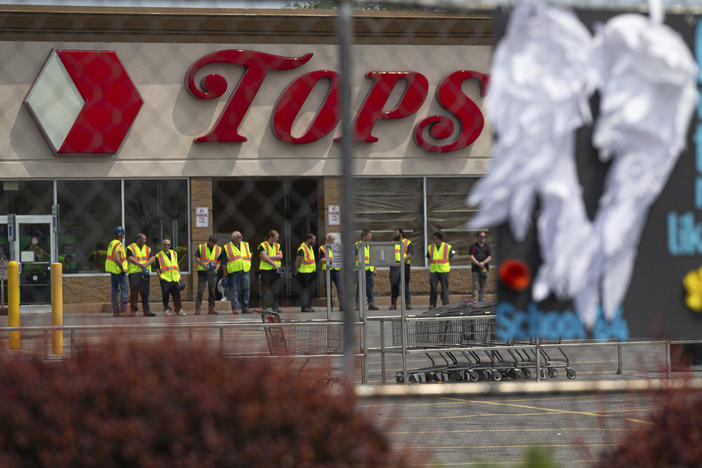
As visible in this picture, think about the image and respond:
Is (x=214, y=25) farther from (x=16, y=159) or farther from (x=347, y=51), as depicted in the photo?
(x=16, y=159)

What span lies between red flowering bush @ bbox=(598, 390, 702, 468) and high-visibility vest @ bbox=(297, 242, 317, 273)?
951 cm

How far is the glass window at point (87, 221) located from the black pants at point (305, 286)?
2914mm

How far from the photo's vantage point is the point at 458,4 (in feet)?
12.9

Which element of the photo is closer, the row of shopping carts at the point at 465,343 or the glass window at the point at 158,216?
the row of shopping carts at the point at 465,343

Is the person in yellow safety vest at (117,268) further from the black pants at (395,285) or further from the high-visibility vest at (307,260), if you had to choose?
the black pants at (395,285)

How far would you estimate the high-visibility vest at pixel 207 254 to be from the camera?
18.4 meters

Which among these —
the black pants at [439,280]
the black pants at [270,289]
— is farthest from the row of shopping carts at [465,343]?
the black pants at [439,280]

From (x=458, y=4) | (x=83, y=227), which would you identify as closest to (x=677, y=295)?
(x=458, y=4)

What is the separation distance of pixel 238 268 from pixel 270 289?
11.0 feet

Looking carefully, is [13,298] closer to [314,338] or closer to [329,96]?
[314,338]

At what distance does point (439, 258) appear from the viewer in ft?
69.6

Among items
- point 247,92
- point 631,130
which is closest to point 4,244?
point 247,92

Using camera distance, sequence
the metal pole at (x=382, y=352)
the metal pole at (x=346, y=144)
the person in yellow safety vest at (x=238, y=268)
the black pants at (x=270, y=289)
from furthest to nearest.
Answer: the person in yellow safety vest at (x=238, y=268)
the black pants at (x=270, y=289)
the metal pole at (x=382, y=352)
the metal pole at (x=346, y=144)

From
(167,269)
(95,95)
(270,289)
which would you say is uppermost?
(95,95)
